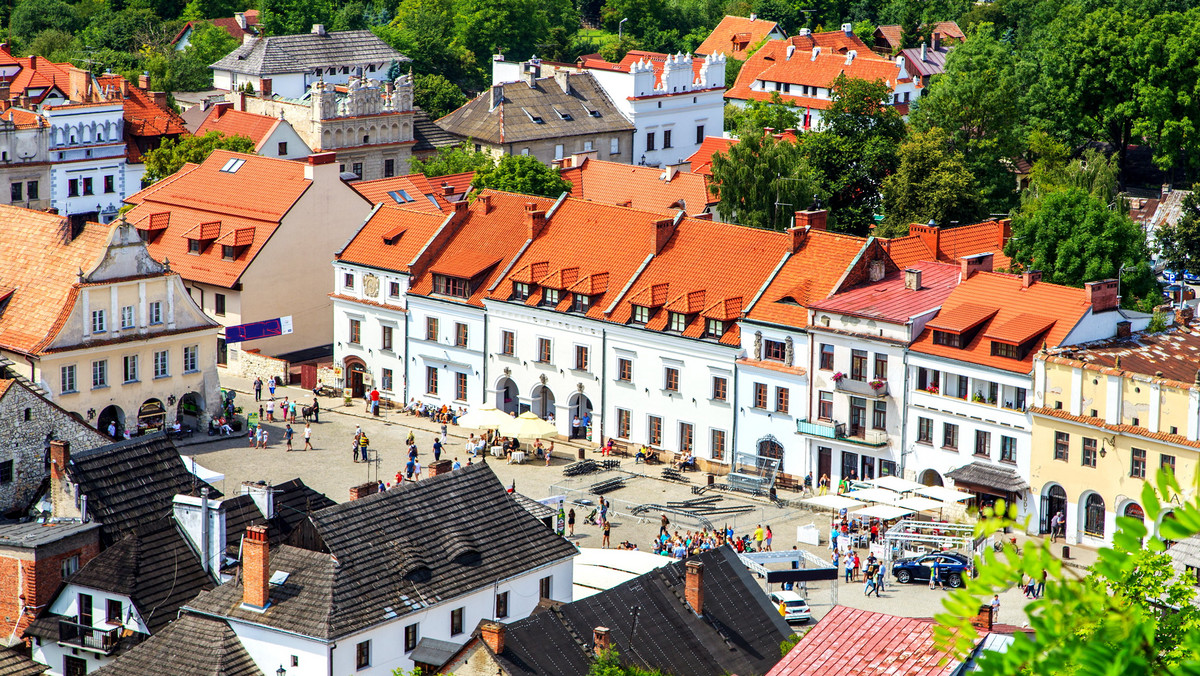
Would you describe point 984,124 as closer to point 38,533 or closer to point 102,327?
point 102,327

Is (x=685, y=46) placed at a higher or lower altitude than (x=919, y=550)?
higher

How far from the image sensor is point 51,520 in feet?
182

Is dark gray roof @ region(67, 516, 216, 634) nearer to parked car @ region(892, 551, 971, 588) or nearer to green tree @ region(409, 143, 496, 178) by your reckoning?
parked car @ region(892, 551, 971, 588)

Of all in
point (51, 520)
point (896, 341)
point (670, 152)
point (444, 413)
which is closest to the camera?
point (51, 520)

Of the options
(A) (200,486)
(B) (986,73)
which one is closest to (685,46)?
(B) (986,73)

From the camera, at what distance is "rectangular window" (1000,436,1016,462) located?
72.9 metres

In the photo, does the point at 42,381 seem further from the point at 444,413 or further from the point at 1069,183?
the point at 1069,183

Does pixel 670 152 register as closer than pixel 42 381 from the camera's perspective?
No

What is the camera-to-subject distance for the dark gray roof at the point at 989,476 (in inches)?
2825

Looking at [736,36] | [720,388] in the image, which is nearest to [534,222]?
[720,388]

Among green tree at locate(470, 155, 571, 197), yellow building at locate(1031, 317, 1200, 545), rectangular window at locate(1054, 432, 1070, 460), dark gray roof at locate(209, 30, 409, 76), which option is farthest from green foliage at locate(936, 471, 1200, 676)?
dark gray roof at locate(209, 30, 409, 76)

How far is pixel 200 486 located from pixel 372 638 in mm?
10100

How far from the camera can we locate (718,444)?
267 feet

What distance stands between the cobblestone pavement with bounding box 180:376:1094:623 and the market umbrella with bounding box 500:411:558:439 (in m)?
1.58
